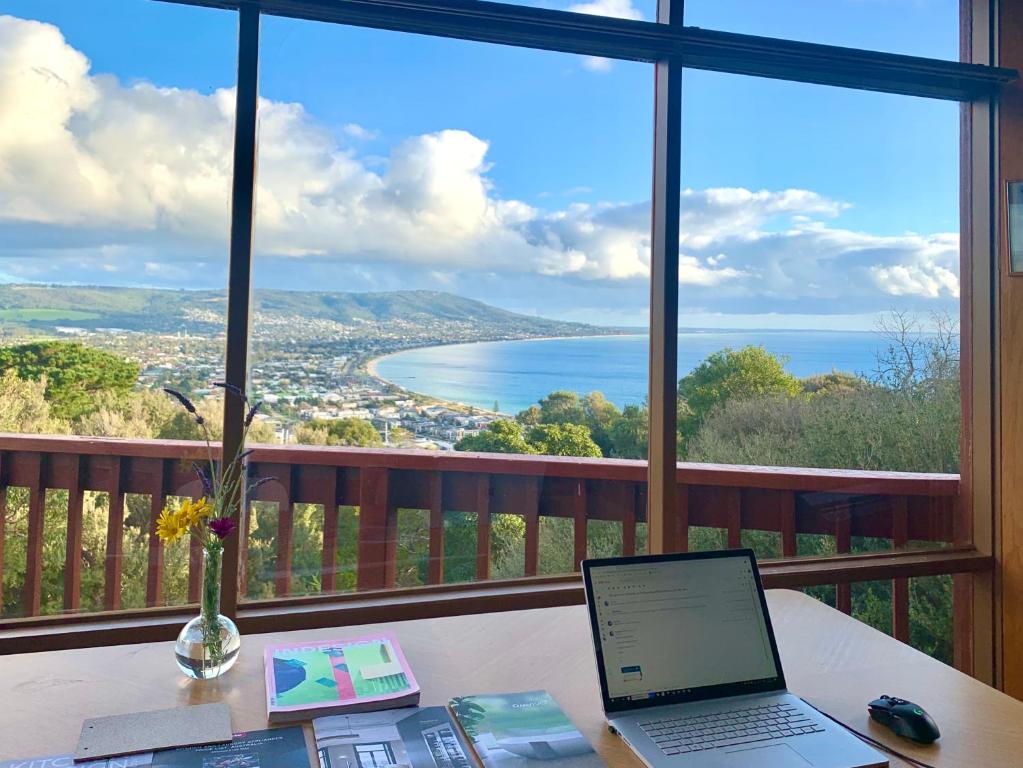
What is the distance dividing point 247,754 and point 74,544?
1.07 meters

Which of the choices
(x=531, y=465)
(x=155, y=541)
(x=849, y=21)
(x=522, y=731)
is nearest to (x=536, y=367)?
(x=531, y=465)

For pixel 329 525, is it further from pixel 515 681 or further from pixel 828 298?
pixel 828 298

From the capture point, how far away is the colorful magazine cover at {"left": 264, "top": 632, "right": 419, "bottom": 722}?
1223mm

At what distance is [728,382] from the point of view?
2301 millimetres

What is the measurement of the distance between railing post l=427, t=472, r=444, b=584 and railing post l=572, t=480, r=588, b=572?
387 millimetres

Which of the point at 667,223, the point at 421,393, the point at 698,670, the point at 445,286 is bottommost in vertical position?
the point at 698,670

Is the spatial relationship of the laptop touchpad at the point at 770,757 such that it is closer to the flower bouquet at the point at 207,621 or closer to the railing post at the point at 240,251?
the flower bouquet at the point at 207,621

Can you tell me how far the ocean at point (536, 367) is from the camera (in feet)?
6.95

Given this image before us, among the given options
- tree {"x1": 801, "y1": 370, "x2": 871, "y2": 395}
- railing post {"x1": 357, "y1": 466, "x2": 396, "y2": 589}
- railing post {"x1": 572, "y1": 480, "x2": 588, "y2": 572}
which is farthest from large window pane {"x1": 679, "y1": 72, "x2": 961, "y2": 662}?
railing post {"x1": 357, "y1": 466, "x2": 396, "y2": 589}

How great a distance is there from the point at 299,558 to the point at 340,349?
0.56 meters

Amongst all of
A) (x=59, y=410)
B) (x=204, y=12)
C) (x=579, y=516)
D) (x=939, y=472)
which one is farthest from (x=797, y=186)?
(x=59, y=410)

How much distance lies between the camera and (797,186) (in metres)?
2.38

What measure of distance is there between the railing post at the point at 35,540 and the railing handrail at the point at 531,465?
0.06 meters

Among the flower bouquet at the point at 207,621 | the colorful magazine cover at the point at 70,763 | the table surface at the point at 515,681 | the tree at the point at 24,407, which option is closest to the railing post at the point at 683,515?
the table surface at the point at 515,681
